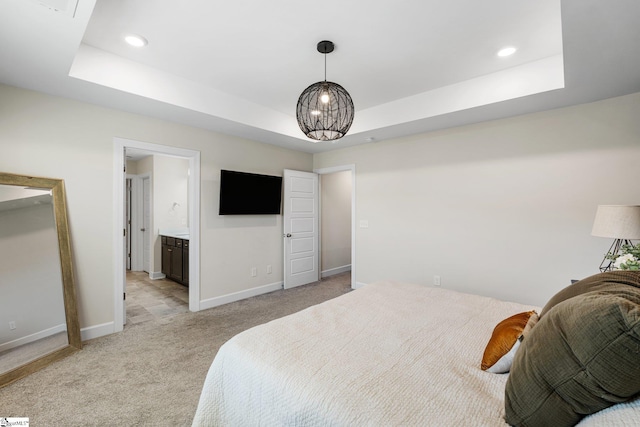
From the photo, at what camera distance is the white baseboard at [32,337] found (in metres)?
2.25

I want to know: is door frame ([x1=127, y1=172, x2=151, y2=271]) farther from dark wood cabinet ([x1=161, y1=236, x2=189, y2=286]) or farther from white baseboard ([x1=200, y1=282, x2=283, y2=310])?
white baseboard ([x1=200, y1=282, x2=283, y2=310])

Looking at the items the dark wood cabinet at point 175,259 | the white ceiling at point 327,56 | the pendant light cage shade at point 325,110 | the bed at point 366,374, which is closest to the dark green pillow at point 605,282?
the bed at point 366,374

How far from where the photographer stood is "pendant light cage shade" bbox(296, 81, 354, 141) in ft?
7.27

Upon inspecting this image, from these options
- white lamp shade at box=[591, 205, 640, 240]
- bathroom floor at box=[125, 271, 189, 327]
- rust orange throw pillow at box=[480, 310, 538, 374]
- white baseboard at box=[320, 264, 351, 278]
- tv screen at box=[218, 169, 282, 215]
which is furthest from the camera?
white baseboard at box=[320, 264, 351, 278]

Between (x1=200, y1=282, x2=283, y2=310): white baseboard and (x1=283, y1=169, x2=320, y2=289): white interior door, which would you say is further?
(x1=283, y1=169, x2=320, y2=289): white interior door

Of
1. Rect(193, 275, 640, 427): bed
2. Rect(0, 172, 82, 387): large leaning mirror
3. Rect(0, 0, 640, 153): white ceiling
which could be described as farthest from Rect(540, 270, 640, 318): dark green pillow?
Rect(0, 172, 82, 387): large leaning mirror

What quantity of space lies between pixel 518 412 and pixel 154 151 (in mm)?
3866

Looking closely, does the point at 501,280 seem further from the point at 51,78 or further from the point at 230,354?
the point at 51,78

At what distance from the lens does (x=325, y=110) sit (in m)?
2.33

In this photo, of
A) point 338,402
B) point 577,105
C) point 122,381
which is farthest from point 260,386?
point 577,105

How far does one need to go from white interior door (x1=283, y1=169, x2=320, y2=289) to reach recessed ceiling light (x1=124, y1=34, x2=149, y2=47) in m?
2.61

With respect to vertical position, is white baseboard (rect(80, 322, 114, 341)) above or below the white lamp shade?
below

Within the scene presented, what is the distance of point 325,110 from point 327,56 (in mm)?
652

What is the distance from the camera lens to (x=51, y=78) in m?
2.40
